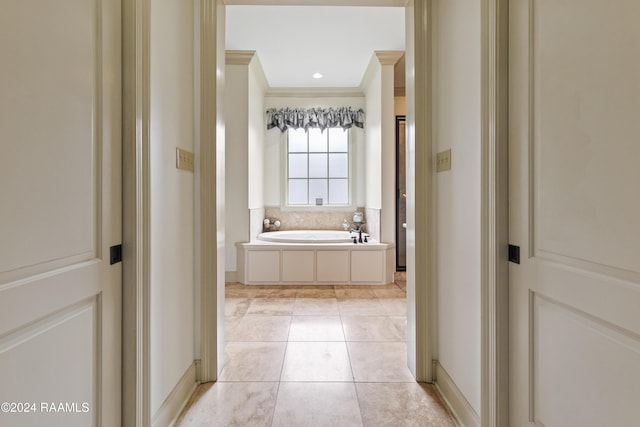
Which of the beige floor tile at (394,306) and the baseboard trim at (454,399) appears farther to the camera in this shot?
the beige floor tile at (394,306)

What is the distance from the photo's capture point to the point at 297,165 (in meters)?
5.27

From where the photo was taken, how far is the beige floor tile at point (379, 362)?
74.9 inches

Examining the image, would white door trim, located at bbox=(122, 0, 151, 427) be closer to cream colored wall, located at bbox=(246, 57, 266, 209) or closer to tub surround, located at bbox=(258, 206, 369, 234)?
cream colored wall, located at bbox=(246, 57, 266, 209)

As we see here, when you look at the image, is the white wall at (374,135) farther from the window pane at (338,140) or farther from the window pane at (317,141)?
the window pane at (317,141)

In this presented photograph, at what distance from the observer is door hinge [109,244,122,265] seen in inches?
43.9

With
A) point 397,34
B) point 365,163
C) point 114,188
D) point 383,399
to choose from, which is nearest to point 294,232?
point 365,163

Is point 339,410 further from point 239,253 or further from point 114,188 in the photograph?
point 239,253

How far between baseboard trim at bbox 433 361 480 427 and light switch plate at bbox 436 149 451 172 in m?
1.10

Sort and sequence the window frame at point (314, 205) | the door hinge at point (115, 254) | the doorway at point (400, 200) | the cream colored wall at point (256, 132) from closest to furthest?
1. the door hinge at point (115, 254)
2. the cream colored wall at point (256, 132)
3. the doorway at point (400, 200)
4. the window frame at point (314, 205)

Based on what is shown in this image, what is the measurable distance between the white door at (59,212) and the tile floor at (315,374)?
0.67 m

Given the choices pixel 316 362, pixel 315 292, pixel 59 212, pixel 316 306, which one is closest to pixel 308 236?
pixel 315 292

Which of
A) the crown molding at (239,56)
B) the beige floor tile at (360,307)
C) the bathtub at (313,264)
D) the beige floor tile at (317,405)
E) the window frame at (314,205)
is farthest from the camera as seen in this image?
the window frame at (314,205)

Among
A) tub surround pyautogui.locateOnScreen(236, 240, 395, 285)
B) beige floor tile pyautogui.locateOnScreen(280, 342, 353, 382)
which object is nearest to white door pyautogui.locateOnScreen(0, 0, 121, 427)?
beige floor tile pyautogui.locateOnScreen(280, 342, 353, 382)

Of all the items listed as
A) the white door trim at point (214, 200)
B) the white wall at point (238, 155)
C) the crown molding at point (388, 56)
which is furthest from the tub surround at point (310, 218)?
the white door trim at point (214, 200)
